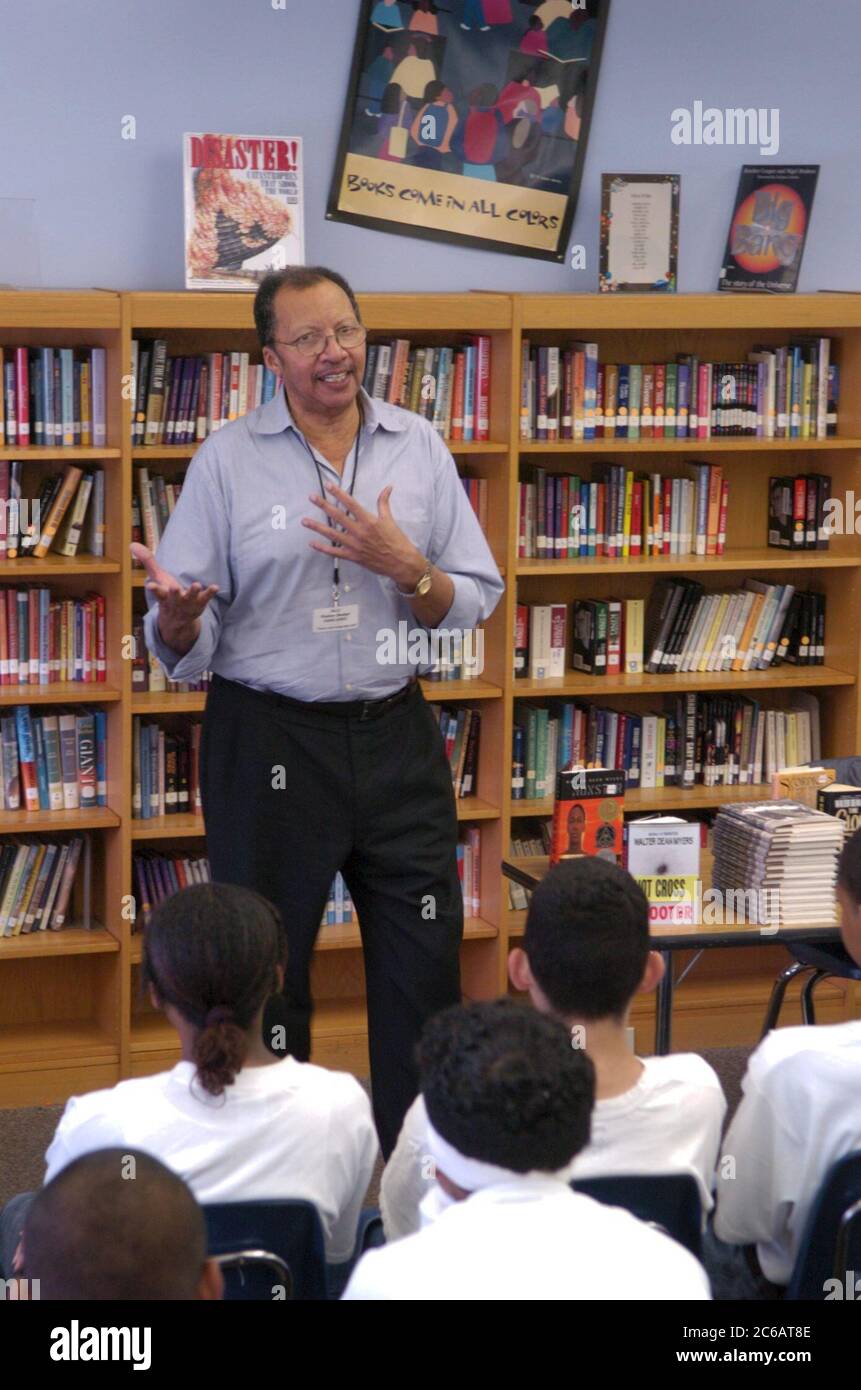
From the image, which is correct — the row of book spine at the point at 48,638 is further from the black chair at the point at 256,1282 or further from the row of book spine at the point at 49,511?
the black chair at the point at 256,1282

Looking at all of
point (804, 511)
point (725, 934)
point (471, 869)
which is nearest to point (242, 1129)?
point (725, 934)

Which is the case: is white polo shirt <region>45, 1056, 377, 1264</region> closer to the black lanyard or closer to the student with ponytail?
the student with ponytail

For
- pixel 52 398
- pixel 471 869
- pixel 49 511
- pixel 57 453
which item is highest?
pixel 52 398

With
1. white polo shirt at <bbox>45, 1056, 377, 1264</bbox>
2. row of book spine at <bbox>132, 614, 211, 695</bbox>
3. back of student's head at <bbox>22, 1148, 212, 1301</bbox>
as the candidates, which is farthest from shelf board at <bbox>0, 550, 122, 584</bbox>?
back of student's head at <bbox>22, 1148, 212, 1301</bbox>

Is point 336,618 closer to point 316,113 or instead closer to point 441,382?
point 441,382

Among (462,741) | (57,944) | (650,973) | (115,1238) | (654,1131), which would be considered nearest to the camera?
(115,1238)

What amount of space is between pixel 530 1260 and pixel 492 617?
3.05m

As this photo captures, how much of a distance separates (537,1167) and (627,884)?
786 millimetres

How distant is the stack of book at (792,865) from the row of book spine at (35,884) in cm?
184

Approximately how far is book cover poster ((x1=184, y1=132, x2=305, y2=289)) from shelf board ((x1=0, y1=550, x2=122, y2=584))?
2.36 feet

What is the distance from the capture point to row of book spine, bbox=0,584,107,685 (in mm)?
4203

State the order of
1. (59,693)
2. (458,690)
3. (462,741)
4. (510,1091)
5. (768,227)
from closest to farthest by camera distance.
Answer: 1. (510,1091)
2. (59,693)
3. (458,690)
4. (462,741)
5. (768,227)

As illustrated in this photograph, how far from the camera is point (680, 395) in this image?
4613mm

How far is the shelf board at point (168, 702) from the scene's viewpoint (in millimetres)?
4223
